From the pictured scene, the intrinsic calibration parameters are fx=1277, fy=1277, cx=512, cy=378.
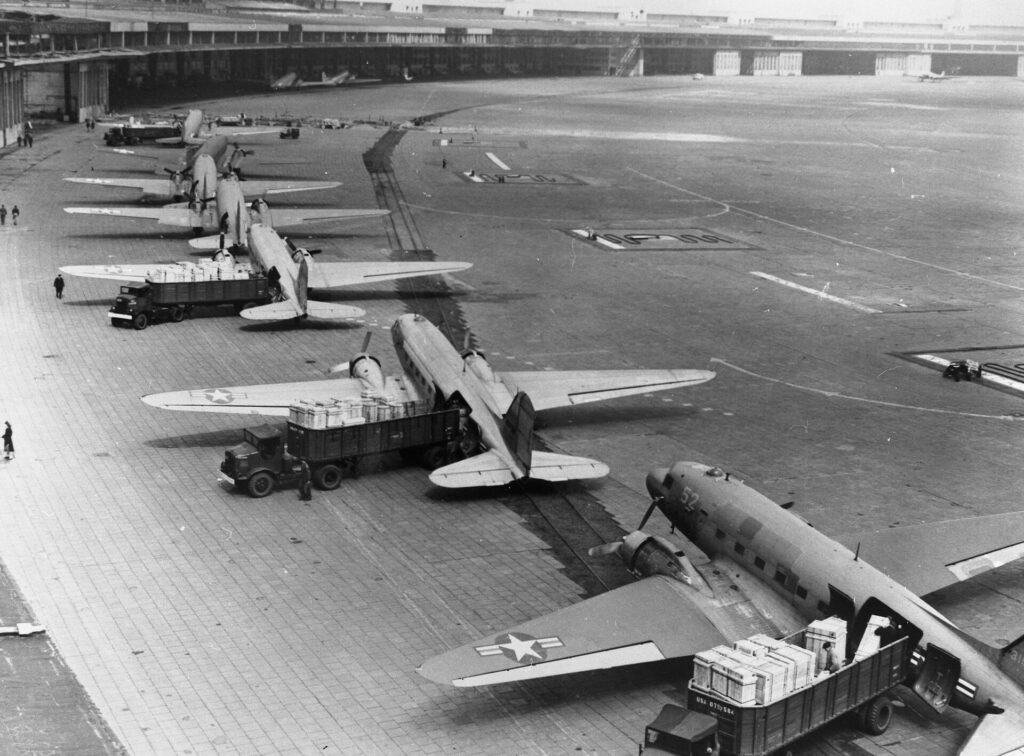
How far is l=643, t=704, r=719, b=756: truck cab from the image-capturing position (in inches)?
1014

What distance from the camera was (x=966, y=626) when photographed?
115ft

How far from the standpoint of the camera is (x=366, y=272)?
235 feet

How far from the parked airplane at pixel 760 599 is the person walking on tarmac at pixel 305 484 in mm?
11909

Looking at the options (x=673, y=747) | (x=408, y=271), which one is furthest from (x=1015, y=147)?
(x=673, y=747)

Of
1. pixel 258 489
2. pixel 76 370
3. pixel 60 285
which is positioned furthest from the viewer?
pixel 60 285

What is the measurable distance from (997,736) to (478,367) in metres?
24.7

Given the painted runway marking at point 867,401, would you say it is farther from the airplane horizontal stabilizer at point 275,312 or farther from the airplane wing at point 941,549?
the airplane horizontal stabilizer at point 275,312

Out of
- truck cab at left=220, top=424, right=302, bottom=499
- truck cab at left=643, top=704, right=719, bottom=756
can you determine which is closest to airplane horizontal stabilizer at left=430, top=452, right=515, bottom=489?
truck cab at left=220, top=424, right=302, bottom=499

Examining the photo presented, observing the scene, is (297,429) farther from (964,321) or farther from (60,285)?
(964,321)

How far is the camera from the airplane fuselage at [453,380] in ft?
145

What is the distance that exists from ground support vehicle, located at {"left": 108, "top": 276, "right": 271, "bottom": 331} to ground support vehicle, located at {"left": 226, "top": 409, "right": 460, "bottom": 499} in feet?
70.3

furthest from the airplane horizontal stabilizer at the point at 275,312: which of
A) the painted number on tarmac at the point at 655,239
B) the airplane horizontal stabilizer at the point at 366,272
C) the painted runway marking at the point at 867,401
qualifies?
the painted number on tarmac at the point at 655,239

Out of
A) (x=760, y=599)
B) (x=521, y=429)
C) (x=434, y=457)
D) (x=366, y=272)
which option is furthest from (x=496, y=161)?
(x=760, y=599)

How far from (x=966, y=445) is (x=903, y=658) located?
23.9 meters
